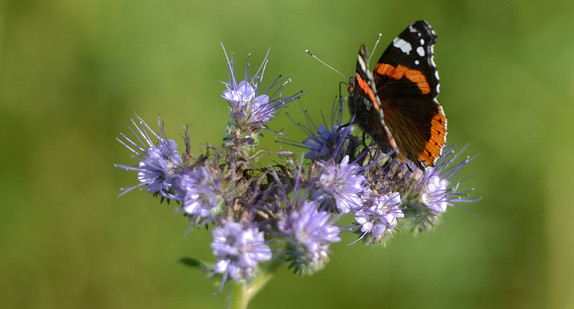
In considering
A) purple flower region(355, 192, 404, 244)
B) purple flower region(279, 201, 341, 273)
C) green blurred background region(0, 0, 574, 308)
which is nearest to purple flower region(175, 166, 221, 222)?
purple flower region(279, 201, 341, 273)

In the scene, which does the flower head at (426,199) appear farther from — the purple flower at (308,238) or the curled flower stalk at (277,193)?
the purple flower at (308,238)

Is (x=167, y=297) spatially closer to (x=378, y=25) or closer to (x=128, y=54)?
(x=128, y=54)

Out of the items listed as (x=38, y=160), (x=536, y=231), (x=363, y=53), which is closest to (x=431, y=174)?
(x=363, y=53)

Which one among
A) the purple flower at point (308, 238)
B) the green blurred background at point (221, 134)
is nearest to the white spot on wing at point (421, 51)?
the purple flower at point (308, 238)

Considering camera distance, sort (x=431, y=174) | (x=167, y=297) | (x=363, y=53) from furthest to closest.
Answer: (x=167, y=297) → (x=431, y=174) → (x=363, y=53)

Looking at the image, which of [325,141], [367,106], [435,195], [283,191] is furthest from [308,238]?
[435,195]

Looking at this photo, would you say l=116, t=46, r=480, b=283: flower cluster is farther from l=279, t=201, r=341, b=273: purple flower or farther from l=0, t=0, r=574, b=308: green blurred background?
l=0, t=0, r=574, b=308: green blurred background

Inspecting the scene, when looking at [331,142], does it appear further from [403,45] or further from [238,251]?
[238,251]
